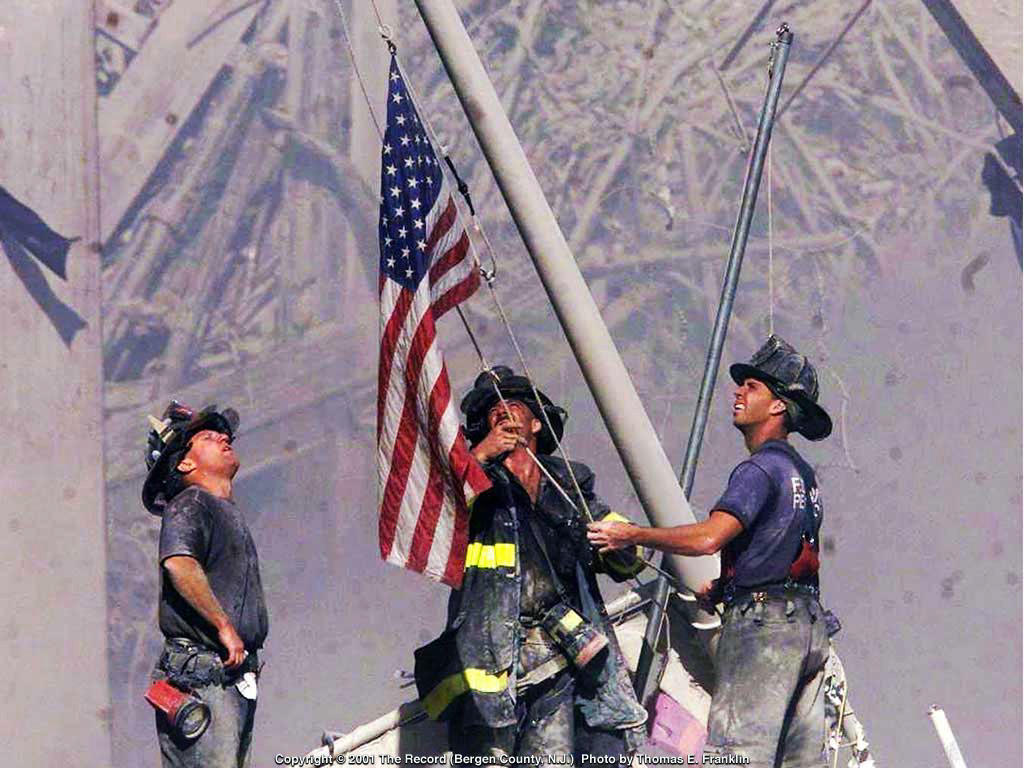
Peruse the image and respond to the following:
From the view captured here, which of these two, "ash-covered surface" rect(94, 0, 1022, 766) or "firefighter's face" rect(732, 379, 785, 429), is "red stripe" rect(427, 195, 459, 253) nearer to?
"firefighter's face" rect(732, 379, 785, 429)

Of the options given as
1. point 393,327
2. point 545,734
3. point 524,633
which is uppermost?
point 393,327

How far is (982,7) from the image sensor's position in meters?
16.1

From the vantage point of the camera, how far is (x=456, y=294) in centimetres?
1050

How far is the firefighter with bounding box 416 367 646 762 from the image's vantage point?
10.1 meters

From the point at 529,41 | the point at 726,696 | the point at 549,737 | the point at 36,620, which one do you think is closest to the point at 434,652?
the point at 549,737

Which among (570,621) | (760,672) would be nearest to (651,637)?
(570,621)

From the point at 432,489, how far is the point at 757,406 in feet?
4.79

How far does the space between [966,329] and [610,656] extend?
6521mm

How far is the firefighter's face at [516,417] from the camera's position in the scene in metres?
10.5

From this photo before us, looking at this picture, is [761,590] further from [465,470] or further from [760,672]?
[465,470]

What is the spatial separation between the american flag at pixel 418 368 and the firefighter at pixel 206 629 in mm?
636

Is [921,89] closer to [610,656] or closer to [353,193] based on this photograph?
[353,193]

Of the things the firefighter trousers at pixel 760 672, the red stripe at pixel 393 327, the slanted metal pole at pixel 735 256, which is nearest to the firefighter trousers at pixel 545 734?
the firefighter trousers at pixel 760 672

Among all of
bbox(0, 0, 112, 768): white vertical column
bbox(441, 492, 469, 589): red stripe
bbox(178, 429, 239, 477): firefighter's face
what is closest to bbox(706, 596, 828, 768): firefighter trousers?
bbox(441, 492, 469, 589): red stripe
